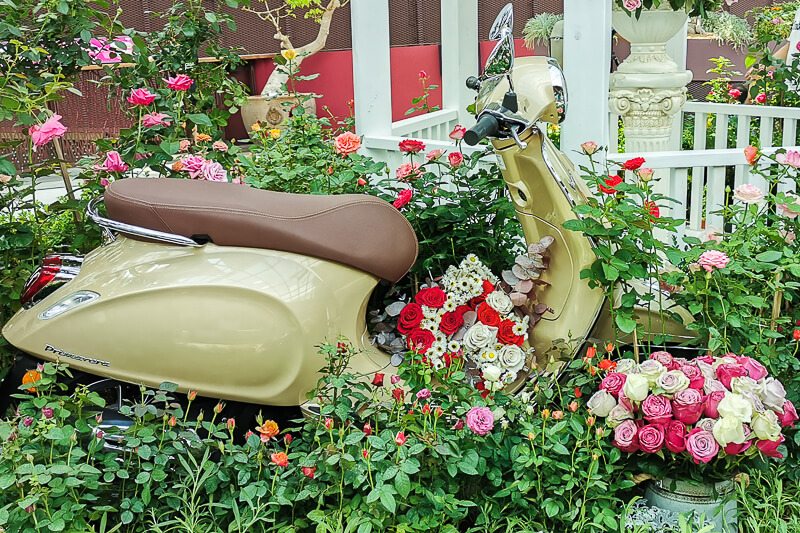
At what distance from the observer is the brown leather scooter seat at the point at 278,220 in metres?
1.99

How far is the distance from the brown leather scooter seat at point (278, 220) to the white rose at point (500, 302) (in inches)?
10.1

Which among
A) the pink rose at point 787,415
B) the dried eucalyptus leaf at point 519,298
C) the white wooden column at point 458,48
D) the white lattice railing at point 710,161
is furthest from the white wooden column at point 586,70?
the white wooden column at point 458,48

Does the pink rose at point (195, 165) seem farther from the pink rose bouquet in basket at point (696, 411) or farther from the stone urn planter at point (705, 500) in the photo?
the stone urn planter at point (705, 500)

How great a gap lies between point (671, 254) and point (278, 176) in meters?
1.53

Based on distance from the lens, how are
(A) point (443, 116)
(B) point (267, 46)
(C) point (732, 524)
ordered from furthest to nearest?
1. (B) point (267, 46)
2. (A) point (443, 116)
3. (C) point (732, 524)

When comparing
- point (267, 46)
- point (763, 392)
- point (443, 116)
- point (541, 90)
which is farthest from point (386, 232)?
point (267, 46)

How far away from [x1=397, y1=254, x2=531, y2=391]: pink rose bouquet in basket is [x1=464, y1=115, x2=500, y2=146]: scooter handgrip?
0.46 m

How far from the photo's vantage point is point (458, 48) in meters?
4.20

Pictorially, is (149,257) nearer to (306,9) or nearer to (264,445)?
(264,445)

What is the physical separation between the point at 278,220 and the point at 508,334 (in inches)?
26.7

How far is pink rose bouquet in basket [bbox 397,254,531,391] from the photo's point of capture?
2090mm

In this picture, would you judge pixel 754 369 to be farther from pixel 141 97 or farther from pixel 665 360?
pixel 141 97

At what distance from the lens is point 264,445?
1.83m

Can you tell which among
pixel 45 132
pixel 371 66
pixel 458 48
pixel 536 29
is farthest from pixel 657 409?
pixel 536 29
